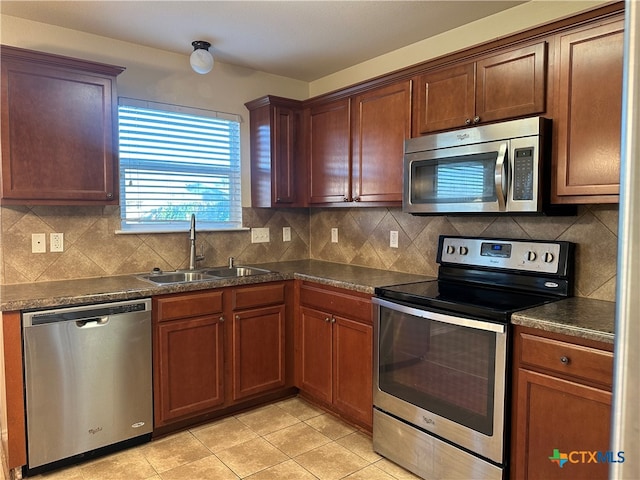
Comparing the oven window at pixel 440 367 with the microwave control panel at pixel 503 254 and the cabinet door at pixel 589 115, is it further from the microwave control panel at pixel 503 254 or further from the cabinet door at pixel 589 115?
the cabinet door at pixel 589 115

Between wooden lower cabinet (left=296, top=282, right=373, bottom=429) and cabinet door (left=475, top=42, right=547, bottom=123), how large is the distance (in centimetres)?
119

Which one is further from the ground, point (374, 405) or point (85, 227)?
point (85, 227)

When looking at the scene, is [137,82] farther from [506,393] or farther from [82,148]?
[506,393]

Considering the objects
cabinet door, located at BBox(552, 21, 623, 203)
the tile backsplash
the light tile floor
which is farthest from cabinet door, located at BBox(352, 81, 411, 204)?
the light tile floor

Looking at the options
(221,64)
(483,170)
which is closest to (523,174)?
(483,170)

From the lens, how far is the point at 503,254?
2.42 metres

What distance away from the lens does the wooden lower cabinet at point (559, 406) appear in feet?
5.23

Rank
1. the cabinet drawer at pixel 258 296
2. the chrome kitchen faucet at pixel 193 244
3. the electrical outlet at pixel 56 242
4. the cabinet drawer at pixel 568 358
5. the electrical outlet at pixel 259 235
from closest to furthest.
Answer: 1. the cabinet drawer at pixel 568 358
2. the electrical outlet at pixel 56 242
3. the cabinet drawer at pixel 258 296
4. the chrome kitchen faucet at pixel 193 244
5. the electrical outlet at pixel 259 235

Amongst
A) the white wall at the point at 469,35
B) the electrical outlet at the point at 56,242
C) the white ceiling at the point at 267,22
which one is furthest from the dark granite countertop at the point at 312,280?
the white ceiling at the point at 267,22

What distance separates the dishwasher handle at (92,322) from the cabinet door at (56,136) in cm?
69

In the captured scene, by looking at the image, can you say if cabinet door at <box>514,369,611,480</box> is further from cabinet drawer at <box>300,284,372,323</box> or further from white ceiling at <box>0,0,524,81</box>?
white ceiling at <box>0,0,524,81</box>

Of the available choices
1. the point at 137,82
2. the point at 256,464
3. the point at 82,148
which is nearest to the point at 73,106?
the point at 82,148

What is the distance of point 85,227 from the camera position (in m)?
2.79

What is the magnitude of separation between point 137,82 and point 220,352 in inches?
73.3
